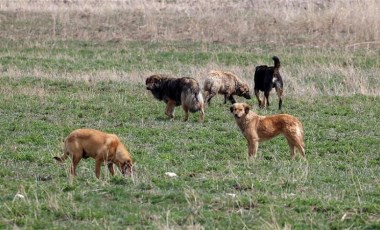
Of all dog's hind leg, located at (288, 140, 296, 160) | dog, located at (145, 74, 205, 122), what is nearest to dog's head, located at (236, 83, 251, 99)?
dog, located at (145, 74, 205, 122)

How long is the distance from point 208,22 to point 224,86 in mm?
13421

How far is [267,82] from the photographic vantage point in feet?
58.8

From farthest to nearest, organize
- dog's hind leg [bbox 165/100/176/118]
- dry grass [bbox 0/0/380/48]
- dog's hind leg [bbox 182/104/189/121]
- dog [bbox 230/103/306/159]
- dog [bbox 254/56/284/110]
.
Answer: dry grass [bbox 0/0/380/48] → dog [bbox 254/56/284/110] → dog's hind leg [bbox 165/100/176/118] → dog's hind leg [bbox 182/104/189/121] → dog [bbox 230/103/306/159]

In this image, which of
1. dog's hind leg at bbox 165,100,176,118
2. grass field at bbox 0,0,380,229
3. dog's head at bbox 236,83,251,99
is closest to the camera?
grass field at bbox 0,0,380,229

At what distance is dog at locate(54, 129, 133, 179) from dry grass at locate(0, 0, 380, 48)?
60.8 feet

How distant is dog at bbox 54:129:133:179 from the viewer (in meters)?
10.4

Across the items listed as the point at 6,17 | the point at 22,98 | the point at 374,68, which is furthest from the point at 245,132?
the point at 6,17

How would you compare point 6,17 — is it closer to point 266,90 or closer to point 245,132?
point 266,90

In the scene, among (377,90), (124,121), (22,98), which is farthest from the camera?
(377,90)

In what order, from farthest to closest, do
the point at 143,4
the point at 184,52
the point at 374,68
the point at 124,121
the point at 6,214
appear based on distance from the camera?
the point at 143,4 → the point at 184,52 → the point at 374,68 → the point at 124,121 → the point at 6,214

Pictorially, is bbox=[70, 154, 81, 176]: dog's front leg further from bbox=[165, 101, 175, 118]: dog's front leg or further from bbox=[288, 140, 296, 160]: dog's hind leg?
bbox=[165, 101, 175, 118]: dog's front leg

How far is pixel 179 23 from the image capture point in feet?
102

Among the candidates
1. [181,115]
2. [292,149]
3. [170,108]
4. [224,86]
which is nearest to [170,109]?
[170,108]

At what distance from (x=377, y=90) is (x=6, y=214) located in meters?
12.7
